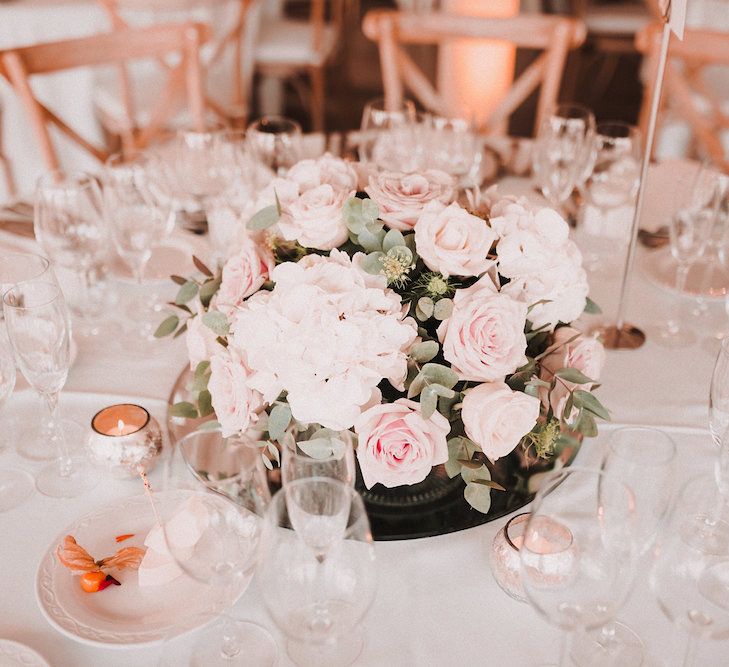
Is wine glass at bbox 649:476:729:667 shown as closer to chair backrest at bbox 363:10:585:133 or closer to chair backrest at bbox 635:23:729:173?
chair backrest at bbox 635:23:729:173

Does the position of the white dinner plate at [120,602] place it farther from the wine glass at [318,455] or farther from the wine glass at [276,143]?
the wine glass at [276,143]

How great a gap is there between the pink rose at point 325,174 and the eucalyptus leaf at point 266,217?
0.06 meters

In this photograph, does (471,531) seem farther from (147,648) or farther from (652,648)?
(147,648)

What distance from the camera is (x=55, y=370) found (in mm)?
1061

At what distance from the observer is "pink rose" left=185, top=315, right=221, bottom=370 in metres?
1.00

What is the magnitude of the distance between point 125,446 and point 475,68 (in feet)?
9.11

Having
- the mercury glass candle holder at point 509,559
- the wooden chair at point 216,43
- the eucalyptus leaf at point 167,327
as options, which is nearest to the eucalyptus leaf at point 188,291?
the eucalyptus leaf at point 167,327

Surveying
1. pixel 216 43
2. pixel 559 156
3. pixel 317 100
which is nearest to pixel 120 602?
pixel 559 156

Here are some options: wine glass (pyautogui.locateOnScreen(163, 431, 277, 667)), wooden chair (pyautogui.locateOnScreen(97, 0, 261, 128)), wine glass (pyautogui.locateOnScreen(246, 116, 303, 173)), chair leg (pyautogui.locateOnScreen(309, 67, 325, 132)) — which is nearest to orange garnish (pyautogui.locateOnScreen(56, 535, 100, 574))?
wine glass (pyautogui.locateOnScreen(163, 431, 277, 667))

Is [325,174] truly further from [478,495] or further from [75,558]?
[75,558]

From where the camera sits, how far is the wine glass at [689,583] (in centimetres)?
77

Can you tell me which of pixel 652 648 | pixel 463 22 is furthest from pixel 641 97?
pixel 652 648

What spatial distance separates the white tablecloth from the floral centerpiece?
100 millimetres

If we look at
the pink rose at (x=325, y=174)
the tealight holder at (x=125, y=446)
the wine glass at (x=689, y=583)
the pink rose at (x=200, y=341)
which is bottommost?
the tealight holder at (x=125, y=446)
